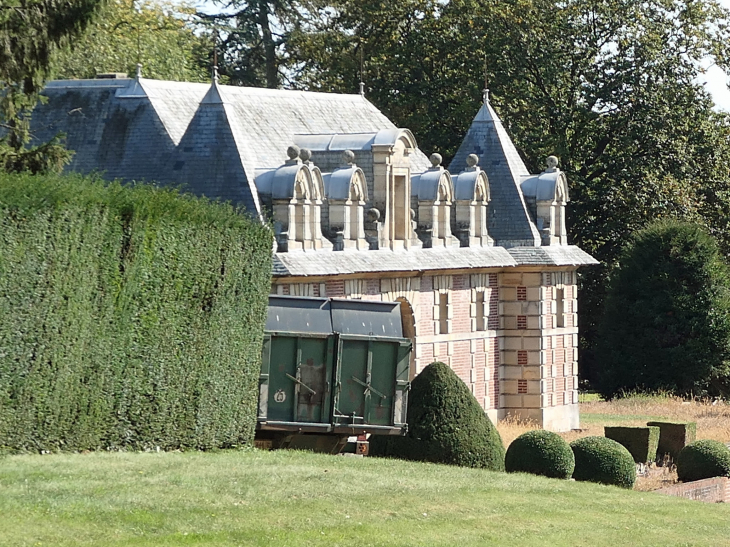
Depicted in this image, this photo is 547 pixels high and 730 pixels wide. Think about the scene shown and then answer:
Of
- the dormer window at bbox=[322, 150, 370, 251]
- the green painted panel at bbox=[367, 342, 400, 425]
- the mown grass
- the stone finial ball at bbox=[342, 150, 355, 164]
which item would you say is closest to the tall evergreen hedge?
the green painted panel at bbox=[367, 342, 400, 425]

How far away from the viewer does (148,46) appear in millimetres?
47906

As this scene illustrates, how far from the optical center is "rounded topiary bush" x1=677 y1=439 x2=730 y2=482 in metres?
25.6

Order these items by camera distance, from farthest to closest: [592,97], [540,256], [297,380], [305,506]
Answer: [592,97], [540,256], [297,380], [305,506]

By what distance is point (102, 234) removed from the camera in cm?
1784

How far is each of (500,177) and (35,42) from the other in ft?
56.7

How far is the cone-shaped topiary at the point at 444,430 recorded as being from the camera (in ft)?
70.6

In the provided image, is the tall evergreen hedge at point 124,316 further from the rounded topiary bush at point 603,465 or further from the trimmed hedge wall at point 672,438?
the trimmed hedge wall at point 672,438

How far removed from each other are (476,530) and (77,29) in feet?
38.5

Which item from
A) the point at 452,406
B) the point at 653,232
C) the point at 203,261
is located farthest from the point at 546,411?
the point at 203,261

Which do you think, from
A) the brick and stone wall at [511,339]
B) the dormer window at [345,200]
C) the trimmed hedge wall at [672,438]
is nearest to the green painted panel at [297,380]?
the dormer window at [345,200]

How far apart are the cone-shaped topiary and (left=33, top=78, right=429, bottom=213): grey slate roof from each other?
8.19m

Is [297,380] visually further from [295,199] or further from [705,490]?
[295,199]

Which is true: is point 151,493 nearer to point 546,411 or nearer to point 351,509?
point 351,509

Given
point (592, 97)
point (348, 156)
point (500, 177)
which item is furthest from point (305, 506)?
point (592, 97)
